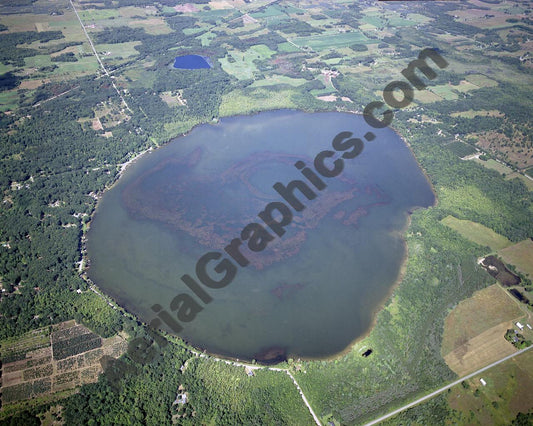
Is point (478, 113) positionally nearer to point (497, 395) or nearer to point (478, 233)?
point (478, 233)

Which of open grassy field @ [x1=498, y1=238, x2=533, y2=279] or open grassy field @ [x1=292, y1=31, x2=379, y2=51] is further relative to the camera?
open grassy field @ [x1=292, y1=31, x2=379, y2=51]

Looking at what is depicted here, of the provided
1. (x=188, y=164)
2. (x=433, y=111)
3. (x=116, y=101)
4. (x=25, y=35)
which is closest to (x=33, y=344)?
(x=188, y=164)

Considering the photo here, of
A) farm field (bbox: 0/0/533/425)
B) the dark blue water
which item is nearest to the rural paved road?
farm field (bbox: 0/0/533/425)

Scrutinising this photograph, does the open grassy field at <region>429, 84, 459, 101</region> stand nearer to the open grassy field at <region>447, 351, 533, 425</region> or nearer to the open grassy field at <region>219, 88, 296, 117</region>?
the open grassy field at <region>219, 88, 296, 117</region>

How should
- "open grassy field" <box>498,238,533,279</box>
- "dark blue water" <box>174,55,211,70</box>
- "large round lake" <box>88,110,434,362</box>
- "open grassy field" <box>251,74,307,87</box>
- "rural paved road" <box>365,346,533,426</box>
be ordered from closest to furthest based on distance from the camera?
"rural paved road" <box>365,346,533,426</box> < "large round lake" <box>88,110,434,362</box> < "open grassy field" <box>498,238,533,279</box> < "open grassy field" <box>251,74,307,87</box> < "dark blue water" <box>174,55,211,70</box>

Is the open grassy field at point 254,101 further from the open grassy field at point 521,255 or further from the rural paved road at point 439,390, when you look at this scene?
the rural paved road at point 439,390

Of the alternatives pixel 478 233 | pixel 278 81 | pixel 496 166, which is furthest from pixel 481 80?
pixel 478 233

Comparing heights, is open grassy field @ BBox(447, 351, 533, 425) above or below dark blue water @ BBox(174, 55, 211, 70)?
below

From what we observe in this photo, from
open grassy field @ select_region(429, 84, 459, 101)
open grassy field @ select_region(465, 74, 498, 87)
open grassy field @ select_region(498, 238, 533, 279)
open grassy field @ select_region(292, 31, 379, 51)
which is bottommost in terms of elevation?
open grassy field @ select_region(498, 238, 533, 279)
